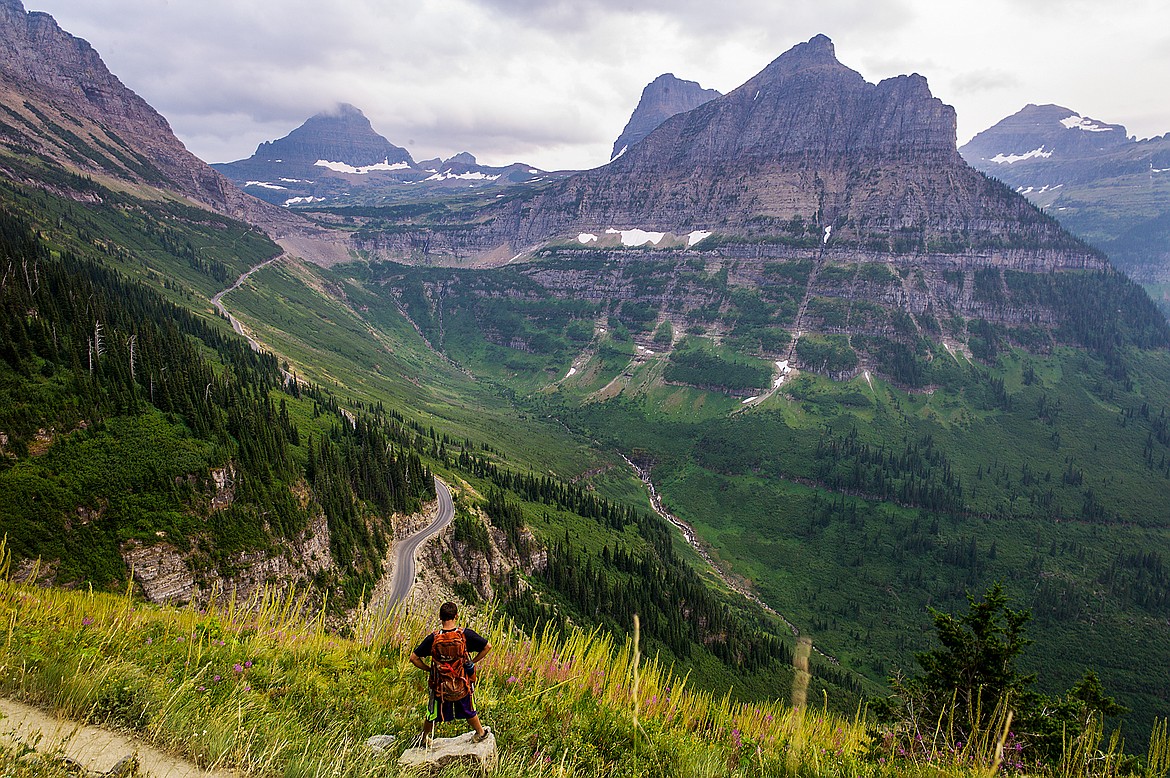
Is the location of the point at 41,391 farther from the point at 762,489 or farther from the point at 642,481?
the point at 762,489

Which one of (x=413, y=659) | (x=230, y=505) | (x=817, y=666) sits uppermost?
(x=413, y=659)

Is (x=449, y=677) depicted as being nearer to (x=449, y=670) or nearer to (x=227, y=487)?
(x=449, y=670)

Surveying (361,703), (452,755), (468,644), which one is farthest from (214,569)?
(452,755)

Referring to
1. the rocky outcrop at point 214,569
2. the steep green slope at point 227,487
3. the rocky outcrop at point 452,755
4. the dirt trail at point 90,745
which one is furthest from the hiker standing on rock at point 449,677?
the rocky outcrop at point 214,569

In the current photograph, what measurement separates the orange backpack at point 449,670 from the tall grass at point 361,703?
21.1 inches

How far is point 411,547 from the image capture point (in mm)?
63000

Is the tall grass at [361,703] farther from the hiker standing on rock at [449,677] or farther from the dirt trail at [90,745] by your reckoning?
the hiker standing on rock at [449,677]

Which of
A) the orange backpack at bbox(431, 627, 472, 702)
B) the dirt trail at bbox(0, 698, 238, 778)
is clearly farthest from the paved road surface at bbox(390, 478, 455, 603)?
the dirt trail at bbox(0, 698, 238, 778)

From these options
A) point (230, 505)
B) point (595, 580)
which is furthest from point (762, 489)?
point (230, 505)

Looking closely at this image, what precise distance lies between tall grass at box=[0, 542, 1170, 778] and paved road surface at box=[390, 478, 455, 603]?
3691cm

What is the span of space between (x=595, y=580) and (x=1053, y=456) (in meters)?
201

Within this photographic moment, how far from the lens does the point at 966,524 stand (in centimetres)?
15750

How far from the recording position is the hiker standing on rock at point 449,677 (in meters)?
7.85

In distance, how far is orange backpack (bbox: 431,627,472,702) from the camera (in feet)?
26.0
